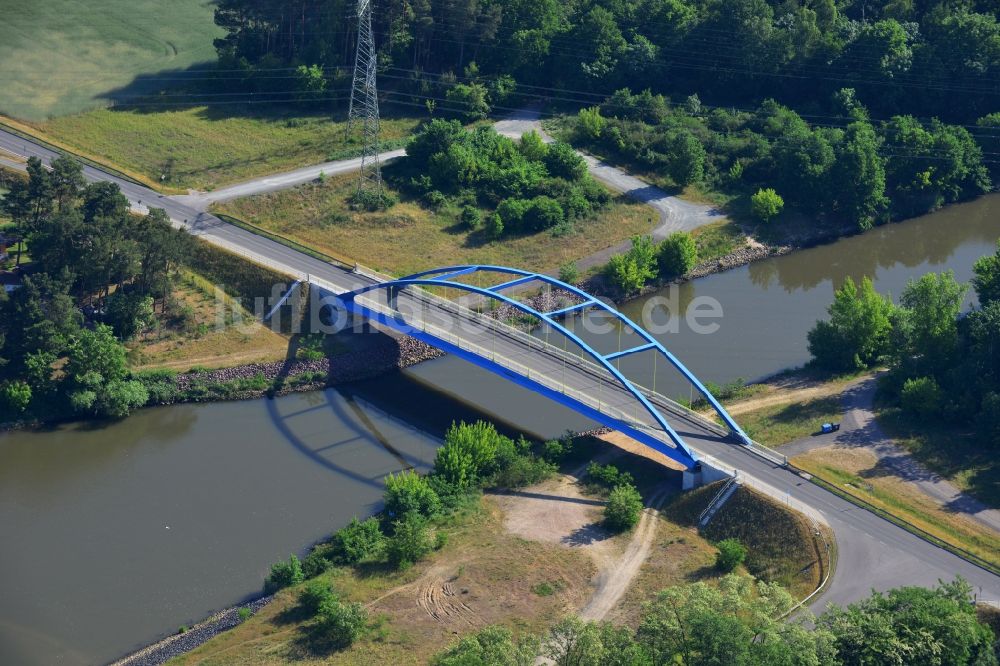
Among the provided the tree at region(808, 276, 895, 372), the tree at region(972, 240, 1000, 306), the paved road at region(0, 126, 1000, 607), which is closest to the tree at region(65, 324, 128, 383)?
the paved road at region(0, 126, 1000, 607)

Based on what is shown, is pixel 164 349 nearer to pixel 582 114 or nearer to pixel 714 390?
pixel 714 390

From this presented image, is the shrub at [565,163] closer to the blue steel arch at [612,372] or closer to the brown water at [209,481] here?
the brown water at [209,481]

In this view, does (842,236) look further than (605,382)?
Yes

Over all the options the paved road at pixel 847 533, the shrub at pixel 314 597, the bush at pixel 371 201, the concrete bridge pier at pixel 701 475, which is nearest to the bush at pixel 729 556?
the paved road at pixel 847 533

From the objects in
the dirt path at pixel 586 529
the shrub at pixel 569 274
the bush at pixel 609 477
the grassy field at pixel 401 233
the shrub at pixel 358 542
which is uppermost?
the grassy field at pixel 401 233

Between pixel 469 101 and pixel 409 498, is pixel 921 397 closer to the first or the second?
pixel 409 498

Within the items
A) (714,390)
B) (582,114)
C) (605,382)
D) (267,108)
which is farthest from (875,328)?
(267,108)
